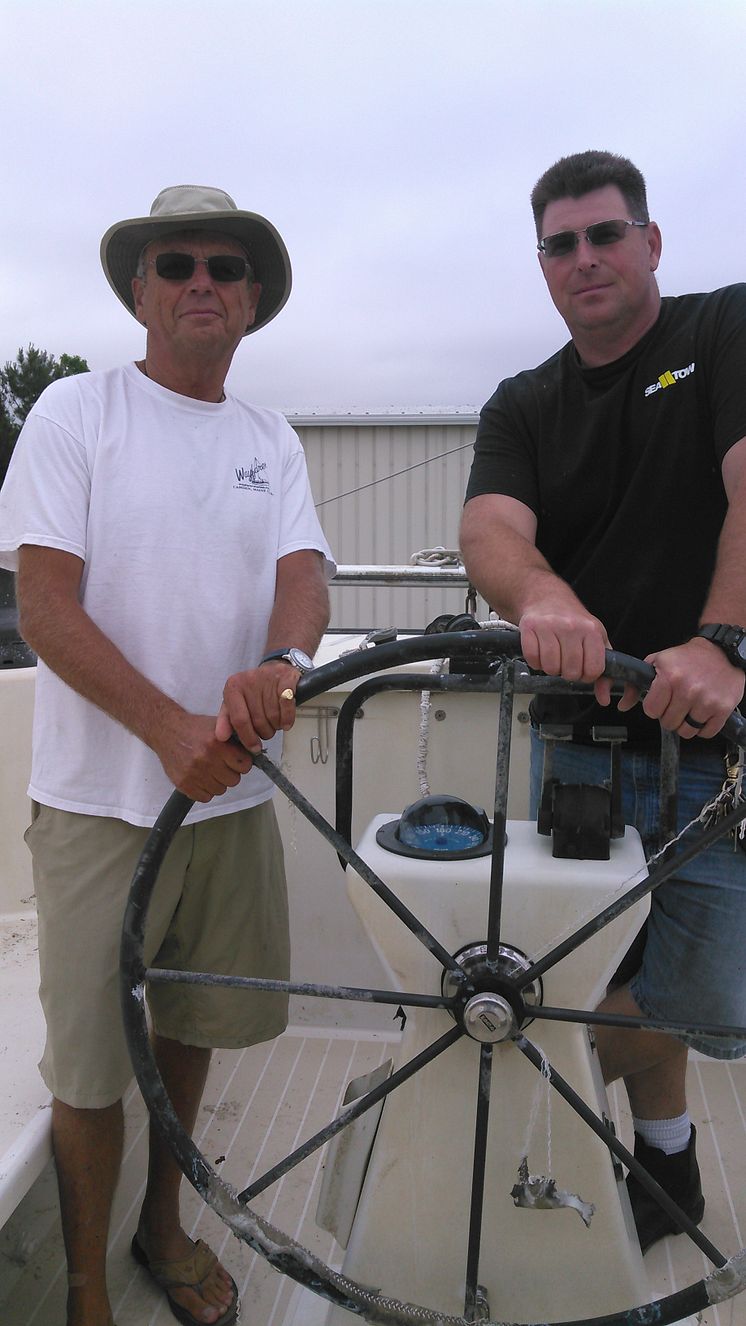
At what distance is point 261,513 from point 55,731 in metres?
0.46

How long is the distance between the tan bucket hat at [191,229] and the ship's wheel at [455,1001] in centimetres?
88

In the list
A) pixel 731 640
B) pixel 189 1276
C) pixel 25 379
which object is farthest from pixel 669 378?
pixel 25 379

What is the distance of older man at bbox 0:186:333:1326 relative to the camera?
1.43m

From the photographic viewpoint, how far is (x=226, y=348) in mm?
1576

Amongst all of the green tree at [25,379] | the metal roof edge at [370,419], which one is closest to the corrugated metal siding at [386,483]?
the metal roof edge at [370,419]

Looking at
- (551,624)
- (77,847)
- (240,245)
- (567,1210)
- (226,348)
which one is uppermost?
(240,245)

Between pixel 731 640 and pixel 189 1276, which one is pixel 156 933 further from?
pixel 731 640

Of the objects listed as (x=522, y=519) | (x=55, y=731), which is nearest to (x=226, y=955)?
(x=55, y=731)

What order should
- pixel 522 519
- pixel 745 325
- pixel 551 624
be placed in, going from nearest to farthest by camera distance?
pixel 551 624 < pixel 745 325 < pixel 522 519

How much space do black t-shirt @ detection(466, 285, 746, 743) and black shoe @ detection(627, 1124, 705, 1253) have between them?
749 mm

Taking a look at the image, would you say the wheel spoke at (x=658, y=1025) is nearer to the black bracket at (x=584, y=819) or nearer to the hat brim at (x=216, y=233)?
the black bracket at (x=584, y=819)

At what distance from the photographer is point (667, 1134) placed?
5.65 ft

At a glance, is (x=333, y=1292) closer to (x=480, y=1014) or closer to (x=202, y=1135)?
(x=480, y=1014)

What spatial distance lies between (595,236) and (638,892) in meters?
1.00
